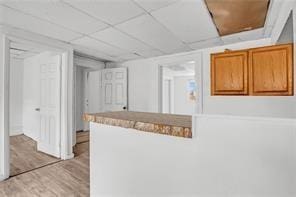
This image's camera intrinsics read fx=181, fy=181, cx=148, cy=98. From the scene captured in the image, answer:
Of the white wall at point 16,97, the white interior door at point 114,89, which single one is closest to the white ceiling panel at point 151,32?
the white interior door at point 114,89

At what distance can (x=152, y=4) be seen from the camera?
194 centimetres

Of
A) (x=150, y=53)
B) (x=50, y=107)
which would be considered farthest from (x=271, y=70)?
(x=50, y=107)

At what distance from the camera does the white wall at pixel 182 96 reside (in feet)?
26.6

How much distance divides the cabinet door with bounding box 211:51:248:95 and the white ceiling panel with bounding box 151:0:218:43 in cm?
44

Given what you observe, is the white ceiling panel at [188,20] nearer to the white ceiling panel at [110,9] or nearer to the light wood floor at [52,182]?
the white ceiling panel at [110,9]

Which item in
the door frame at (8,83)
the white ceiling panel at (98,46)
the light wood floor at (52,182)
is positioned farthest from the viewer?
the white ceiling panel at (98,46)

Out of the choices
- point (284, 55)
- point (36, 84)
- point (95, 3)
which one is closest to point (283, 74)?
point (284, 55)

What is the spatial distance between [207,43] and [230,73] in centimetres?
101

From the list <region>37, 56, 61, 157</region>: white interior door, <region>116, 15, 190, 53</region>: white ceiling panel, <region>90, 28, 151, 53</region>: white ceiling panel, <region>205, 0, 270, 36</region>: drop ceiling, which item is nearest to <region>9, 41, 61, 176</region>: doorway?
<region>37, 56, 61, 157</region>: white interior door

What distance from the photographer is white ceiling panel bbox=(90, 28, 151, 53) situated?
2799 mm

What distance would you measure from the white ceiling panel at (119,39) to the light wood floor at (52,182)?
86.7 inches

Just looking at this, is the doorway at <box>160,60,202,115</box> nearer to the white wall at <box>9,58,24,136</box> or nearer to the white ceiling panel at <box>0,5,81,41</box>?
the white wall at <box>9,58,24,136</box>

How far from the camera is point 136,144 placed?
1.34m

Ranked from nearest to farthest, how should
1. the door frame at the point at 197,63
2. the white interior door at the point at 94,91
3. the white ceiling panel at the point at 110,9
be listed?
the white ceiling panel at the point at 110,9, the door frame at the point at 197,63, the white interior door at the point at 94,91
